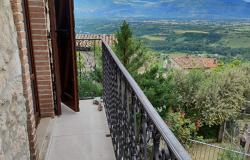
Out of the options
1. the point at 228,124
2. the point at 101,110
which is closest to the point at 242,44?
the point at 228,124

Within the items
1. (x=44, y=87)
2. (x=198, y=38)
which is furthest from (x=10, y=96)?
(x=198, y=38)

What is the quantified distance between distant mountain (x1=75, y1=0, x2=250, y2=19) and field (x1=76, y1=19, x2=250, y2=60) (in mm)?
5969

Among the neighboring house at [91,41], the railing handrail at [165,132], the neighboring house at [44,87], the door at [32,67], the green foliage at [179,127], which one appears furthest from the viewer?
the green foliage at [179,127]

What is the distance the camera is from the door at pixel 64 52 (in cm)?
326

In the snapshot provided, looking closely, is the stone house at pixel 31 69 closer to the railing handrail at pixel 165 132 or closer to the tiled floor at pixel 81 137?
the tiled floor at pixel 81 137

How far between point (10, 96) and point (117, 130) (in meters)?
1.13

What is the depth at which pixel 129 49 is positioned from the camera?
10.1 metres

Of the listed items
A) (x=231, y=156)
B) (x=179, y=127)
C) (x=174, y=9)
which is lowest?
(x=231, y=156)

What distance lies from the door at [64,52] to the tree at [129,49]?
6329 mm

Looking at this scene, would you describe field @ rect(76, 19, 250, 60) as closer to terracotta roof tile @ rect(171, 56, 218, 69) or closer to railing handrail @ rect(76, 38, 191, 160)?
terracotta roof tile @ rect(171, 56, 218, 69)

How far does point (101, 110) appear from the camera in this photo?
3777 millimetres

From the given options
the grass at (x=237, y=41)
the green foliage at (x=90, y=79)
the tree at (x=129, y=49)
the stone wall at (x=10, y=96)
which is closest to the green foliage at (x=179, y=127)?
the tree at (x=129, y=49)

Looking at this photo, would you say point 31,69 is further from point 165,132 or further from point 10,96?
point 165,132

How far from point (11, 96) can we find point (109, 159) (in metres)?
1.39
